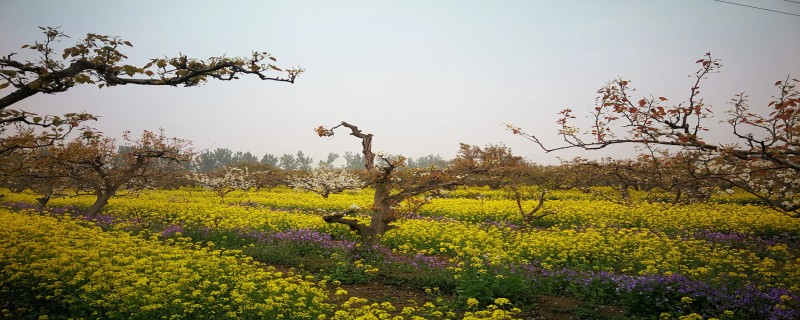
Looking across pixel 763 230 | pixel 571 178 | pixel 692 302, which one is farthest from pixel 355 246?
pixel 571 178

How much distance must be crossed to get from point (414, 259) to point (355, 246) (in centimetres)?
189

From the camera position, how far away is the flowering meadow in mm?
6709

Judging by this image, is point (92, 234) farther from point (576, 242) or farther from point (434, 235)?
point (576, 242)

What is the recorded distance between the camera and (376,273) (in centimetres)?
1053

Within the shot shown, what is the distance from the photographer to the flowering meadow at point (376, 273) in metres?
6.71

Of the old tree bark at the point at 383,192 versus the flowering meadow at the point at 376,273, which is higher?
the old tree bark at the point at 383,192

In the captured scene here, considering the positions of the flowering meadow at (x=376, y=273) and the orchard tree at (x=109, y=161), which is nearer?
the flowering meadow at (x=376, y=273)

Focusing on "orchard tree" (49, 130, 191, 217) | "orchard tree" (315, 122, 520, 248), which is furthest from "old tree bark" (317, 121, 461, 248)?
"orchard tree" (49, 130, 191, 217)

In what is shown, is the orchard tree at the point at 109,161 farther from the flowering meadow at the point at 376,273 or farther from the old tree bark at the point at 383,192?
the old tree bark at the point at 383,192

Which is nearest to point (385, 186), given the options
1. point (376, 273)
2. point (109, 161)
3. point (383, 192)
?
point (383, 192)

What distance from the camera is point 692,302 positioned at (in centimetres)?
792

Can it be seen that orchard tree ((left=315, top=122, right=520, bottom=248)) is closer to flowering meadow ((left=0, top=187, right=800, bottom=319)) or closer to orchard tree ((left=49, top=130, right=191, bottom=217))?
flowering meadow ((left=0, top=187, right=800, bottom=319))

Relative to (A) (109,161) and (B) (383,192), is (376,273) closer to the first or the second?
(B) (383,192)

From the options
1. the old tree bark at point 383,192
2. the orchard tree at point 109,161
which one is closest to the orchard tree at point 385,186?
the old tree bark at point 383,192
